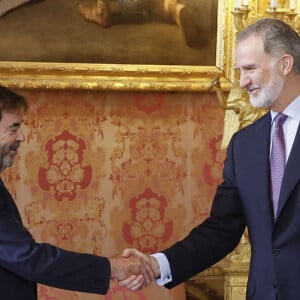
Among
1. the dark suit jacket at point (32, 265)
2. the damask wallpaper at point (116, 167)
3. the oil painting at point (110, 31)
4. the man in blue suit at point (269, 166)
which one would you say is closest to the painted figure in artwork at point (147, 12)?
the oil painting at point (110, 31)

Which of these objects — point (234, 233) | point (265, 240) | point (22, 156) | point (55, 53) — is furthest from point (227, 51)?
point (265, 240)

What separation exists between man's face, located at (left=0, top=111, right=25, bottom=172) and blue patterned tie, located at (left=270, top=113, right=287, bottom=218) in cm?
96

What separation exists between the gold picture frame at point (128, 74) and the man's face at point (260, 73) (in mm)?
1736

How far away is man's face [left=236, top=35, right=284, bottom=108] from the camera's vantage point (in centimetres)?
290

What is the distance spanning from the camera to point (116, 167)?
473cm

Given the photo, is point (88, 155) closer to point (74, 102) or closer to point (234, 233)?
point (74, 102)

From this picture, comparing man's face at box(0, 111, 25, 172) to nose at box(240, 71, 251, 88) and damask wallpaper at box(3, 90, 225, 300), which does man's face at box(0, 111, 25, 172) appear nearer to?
nose at box(240, 71, 251, 88)

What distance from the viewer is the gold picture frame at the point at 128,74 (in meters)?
4.49

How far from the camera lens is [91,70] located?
457 centimetres

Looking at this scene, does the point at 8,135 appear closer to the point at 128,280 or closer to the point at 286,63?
the point at 128,280

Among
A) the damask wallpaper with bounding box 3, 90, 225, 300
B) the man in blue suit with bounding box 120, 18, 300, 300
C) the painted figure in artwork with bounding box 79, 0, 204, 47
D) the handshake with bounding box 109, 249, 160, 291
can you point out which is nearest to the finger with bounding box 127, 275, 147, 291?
the handshake with bounding box 109, 249, 160, 291

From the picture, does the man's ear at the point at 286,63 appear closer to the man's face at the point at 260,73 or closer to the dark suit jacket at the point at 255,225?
the man's face at the point at 260,73

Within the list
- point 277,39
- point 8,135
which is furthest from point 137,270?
point 277,39

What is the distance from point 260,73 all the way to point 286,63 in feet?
0.35
